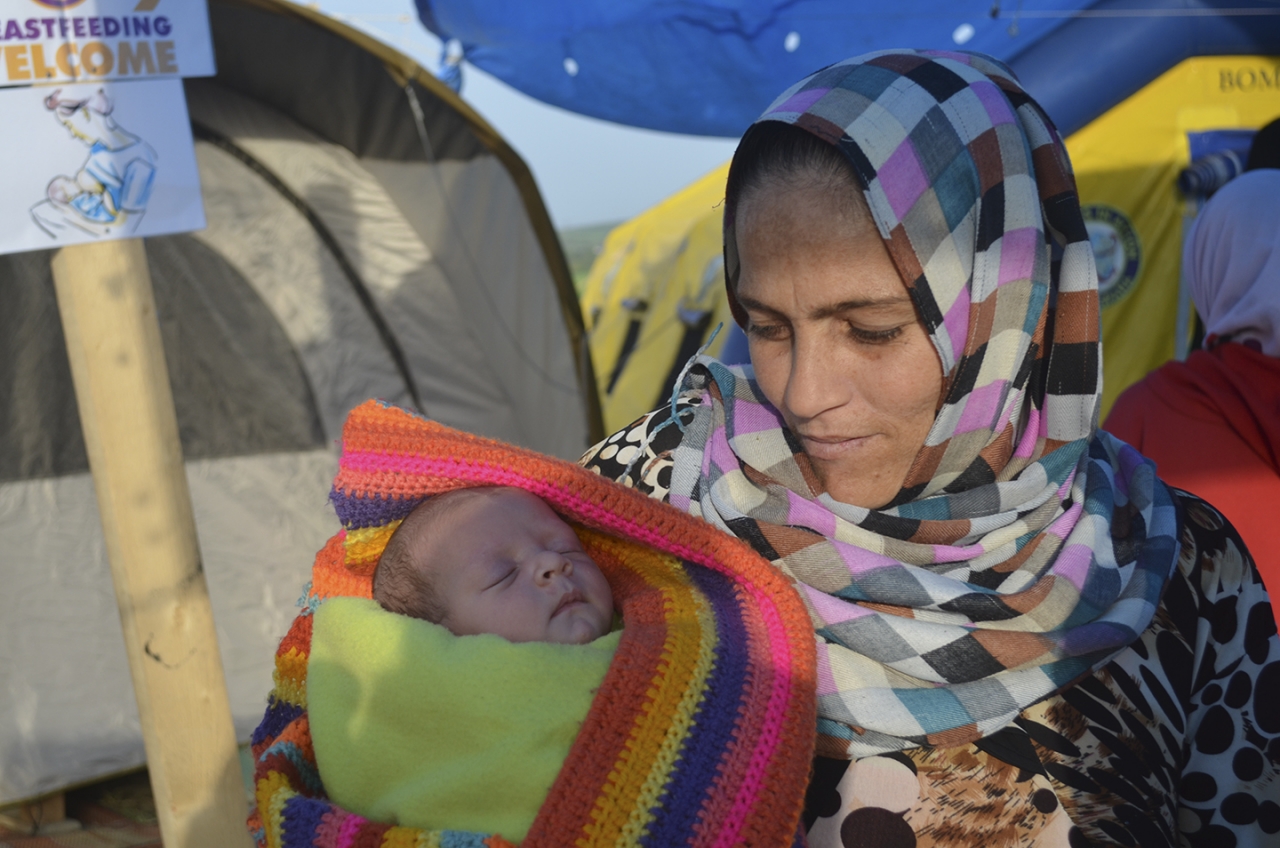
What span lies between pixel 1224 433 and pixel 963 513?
139cm

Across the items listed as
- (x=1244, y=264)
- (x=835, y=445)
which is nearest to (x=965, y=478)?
(x=835, y=445)

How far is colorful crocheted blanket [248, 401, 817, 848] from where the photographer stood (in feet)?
3.32

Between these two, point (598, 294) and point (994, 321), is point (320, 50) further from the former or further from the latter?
point (598, 294)

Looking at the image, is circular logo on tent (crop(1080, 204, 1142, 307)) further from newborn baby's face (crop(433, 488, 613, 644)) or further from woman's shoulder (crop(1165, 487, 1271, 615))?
newborn baby's face (crop(433, 488, 613, 644))

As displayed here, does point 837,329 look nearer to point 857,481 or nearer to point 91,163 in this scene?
point 857,481

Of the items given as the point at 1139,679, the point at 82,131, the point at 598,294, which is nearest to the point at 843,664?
the point at 1139,679

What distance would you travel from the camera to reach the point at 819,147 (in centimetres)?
124

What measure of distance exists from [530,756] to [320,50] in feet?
10.3

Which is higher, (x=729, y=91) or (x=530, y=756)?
(x=729, y=91)

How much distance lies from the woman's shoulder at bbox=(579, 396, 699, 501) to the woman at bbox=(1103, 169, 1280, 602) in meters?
1.45

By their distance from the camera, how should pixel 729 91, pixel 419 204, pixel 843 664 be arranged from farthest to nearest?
pixel 729 91 → pixel 419 204 → pixel 843 664

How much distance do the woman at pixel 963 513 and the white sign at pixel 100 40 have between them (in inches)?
42.9

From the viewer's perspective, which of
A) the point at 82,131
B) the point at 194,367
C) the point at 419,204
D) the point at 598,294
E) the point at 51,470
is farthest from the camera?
the point at 598,294

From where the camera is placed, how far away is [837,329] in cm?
123
